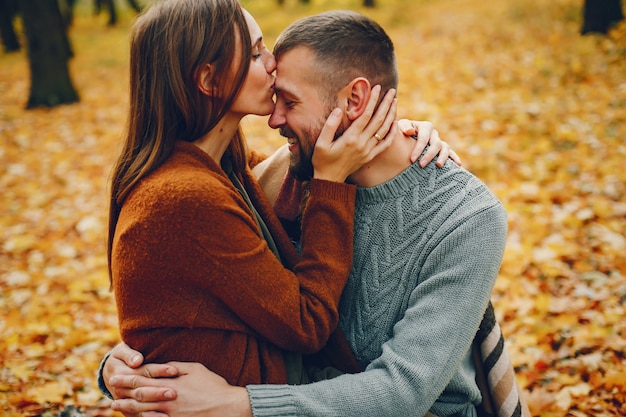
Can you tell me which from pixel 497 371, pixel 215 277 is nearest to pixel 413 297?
pixel 497 371

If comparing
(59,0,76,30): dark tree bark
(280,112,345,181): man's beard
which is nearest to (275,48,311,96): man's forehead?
(280,112,345,181): man's beard

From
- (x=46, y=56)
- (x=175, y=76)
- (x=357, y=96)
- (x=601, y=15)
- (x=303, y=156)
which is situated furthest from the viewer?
(x=46, y=56)

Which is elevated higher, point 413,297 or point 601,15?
point 413,297

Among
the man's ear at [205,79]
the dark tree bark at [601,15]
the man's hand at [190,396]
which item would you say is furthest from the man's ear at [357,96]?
the dark tree bark at [601,15]

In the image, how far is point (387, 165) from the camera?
2248 millimetres

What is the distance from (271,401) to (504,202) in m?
3.95

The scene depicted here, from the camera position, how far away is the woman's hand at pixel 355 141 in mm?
2127

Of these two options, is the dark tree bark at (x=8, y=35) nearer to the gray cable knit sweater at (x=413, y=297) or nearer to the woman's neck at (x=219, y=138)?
the woman's neck at (x=219, y=138)

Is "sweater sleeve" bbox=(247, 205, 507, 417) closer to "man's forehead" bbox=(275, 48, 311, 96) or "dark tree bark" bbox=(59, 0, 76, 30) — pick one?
"man's forehead" bbox=(275, 48, 311, 96)

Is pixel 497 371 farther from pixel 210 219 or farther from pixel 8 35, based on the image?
pixel 8 35

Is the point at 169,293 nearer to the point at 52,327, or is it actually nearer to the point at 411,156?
the point at 411,156

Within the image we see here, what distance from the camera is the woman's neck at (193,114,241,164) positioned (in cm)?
219

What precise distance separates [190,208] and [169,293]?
1.03ft

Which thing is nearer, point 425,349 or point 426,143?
point 425,349
